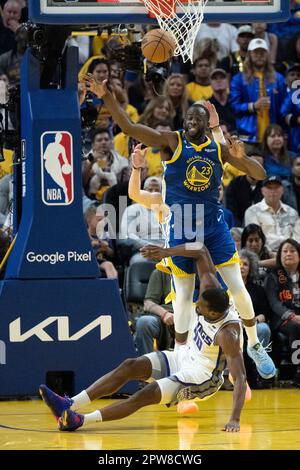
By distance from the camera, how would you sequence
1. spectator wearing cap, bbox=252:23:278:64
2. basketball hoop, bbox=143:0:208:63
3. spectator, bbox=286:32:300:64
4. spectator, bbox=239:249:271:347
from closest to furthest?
basketball hoop, bbox=143:0:208:63, spectator, bbox=239:249:271:347, spectator wearing cap, bbox=252:23:278:64, spectator, bbox=286:32:300:64

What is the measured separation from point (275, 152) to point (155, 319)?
12.1 feet

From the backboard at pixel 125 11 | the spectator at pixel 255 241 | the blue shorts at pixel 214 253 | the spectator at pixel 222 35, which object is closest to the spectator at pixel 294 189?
the spectator at pixel 255 241

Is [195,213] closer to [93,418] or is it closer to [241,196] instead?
[93,418]

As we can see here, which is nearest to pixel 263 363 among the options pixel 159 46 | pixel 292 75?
pixel 159 46

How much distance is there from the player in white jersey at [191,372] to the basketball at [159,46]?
1908 millimetres

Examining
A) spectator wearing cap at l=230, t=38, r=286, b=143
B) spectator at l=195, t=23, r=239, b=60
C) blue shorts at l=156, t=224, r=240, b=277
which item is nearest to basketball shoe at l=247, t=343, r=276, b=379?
blue shorts at l=156, t=224, r=240, b=277

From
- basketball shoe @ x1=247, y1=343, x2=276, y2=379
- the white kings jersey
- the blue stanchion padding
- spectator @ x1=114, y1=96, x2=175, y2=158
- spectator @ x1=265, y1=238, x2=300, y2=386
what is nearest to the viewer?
the white kings jersey

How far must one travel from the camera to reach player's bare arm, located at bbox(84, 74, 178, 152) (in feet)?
30.1

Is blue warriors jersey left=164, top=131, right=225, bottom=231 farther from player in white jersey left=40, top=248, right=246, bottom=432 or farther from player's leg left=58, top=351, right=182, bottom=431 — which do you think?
player's leg left=58, top=351, right=182, bottom=431

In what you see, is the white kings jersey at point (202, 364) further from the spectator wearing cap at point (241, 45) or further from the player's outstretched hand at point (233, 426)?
the spectator wearing cap at point (241, 45)

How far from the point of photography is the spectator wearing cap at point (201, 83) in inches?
599

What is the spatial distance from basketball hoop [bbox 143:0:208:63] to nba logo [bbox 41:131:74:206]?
148 cm

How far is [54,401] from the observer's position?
8188 mm

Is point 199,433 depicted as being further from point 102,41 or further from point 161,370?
point 102,41
